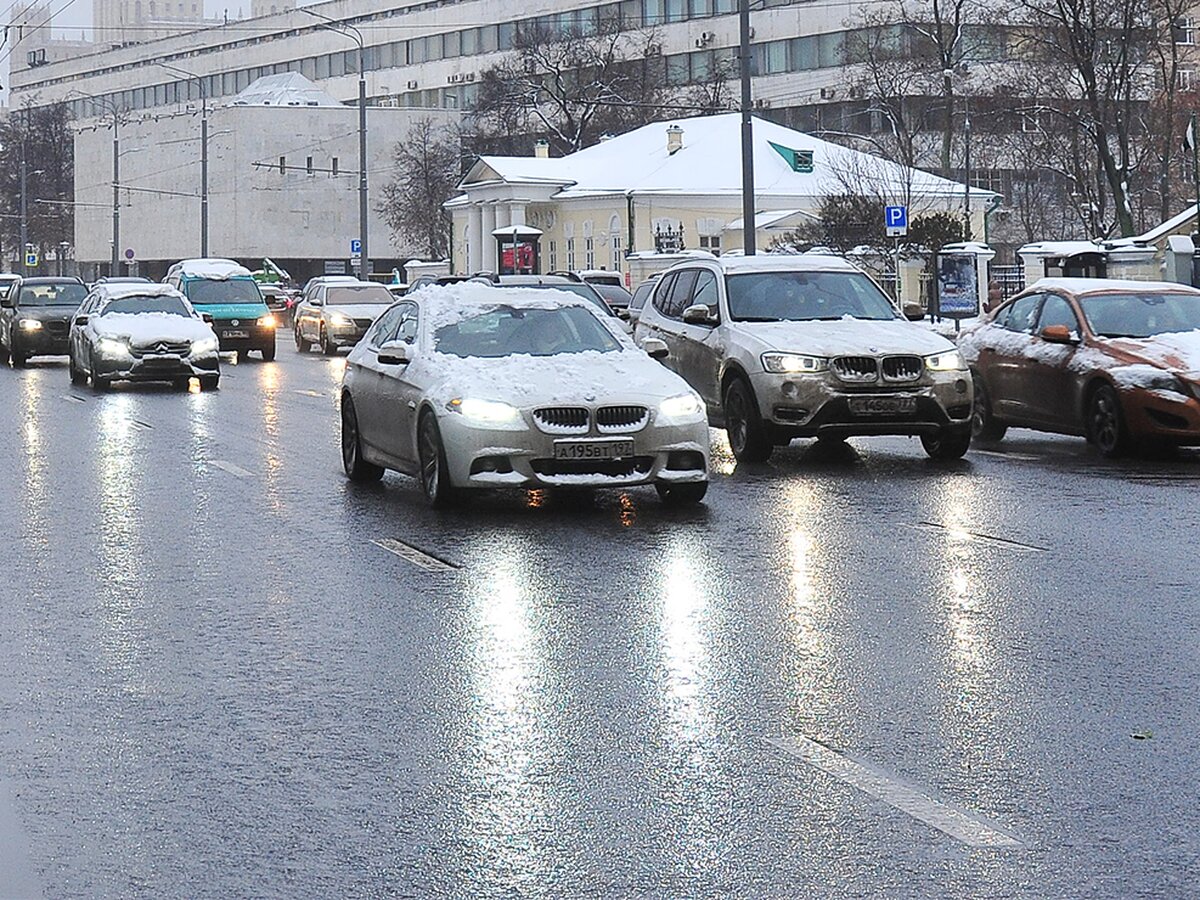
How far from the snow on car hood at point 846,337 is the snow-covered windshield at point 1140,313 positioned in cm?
154

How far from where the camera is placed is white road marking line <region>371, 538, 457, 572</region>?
11422 millimetres

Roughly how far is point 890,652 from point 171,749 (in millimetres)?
3009

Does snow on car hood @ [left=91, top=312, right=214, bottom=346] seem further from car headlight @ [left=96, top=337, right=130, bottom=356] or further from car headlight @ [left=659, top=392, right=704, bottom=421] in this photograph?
car headlight @ [left=659, top=392, right=704, bottom=421]

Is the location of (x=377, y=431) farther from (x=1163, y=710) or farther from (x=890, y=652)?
(x=1163, y=710)

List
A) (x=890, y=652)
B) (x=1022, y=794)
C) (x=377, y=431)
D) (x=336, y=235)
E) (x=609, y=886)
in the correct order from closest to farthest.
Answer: (x=609, y=886) → (x=1022, y=794) → (x=890, y=652) → (x=377, y=431) → (x=336, y=235)

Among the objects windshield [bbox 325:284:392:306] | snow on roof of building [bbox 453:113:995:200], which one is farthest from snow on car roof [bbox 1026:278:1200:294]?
snow on roof of building [bbox 453:113:995:200]

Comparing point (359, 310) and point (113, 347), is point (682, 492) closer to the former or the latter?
point (113, 347)

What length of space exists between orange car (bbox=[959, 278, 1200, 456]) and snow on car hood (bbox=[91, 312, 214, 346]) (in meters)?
13.1

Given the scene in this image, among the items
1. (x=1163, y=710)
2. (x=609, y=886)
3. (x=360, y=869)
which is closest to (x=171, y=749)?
(x=360, y=869)

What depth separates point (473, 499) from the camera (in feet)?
48.3

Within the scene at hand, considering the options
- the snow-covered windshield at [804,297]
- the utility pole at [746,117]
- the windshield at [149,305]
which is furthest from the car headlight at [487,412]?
the utility pole at [746,117]

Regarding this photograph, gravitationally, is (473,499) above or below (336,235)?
below

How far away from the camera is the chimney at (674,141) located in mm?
77812

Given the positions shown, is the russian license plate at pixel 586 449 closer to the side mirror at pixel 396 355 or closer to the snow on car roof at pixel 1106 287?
the side mirror at pixel 396 355
